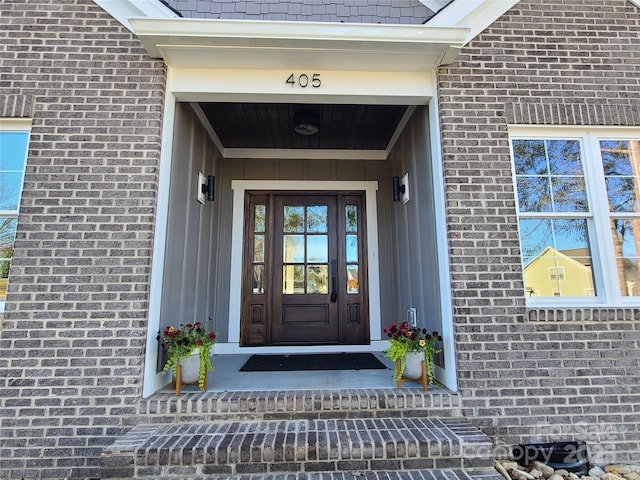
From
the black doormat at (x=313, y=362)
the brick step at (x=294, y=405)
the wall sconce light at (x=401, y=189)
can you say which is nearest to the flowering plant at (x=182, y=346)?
the brick step at (x=294, y=405)

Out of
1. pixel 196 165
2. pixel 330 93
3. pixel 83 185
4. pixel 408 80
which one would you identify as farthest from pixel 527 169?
pixel 83 185

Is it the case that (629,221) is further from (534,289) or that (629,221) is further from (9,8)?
(9,8)

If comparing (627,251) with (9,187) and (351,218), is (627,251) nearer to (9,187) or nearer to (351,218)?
(351,218)

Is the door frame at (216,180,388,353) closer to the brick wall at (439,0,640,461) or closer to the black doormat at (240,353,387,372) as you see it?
the black doormat at (240,353,387,372)

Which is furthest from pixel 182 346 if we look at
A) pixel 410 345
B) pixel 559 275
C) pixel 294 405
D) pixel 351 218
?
pixel 559 275

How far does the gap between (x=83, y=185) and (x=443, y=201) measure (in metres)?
2.89

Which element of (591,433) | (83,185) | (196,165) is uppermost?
(196,165)

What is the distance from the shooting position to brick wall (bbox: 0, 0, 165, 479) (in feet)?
7.97

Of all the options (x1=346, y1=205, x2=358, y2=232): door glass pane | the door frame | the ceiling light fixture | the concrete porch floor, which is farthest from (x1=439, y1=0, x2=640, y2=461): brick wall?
(x1=346, y1=205, x2=358, y2=232): door glass pane

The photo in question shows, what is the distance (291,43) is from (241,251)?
8.59 feet

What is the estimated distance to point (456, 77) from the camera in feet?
9.80

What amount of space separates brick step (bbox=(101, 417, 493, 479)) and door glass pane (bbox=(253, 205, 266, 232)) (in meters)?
2.76

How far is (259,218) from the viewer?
4664 mm

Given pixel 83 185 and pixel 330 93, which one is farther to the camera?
pixel 330 93
